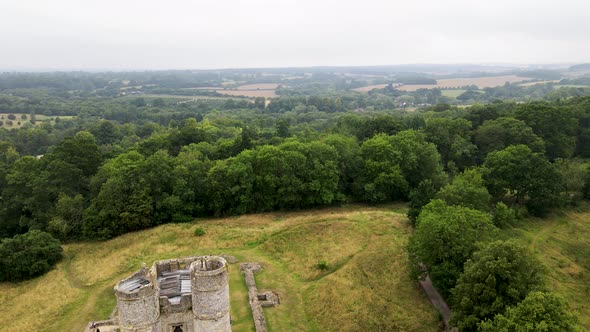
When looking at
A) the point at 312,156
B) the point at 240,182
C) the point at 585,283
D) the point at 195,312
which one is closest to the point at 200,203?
the point at 240,182

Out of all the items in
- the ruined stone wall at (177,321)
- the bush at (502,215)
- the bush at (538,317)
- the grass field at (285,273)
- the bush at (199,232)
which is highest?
the bush at (538,317)

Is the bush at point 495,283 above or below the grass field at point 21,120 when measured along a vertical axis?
above

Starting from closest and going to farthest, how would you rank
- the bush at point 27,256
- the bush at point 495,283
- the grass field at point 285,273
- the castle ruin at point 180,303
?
the castle ruin at point 180,303, the bush at point 495,283, the grass field at point 285,273, the bush at point 27,256

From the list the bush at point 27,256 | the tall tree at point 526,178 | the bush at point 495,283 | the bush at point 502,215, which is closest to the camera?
the bush at point 495,283

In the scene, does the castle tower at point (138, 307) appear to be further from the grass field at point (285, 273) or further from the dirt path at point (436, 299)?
the dirt path at point (436, 299)

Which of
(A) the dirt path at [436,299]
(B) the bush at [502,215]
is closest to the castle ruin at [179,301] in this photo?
(A) the dirt path at [436,299]

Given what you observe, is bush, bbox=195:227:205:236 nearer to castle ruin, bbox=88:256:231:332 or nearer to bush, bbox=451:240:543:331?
castle ruin, bbox=88:256:231:332

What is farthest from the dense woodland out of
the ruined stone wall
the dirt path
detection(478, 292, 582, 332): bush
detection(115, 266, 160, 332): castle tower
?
detection(115, 266, 160, 332): castle tower

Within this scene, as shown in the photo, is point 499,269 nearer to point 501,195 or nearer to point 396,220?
point 396,220
